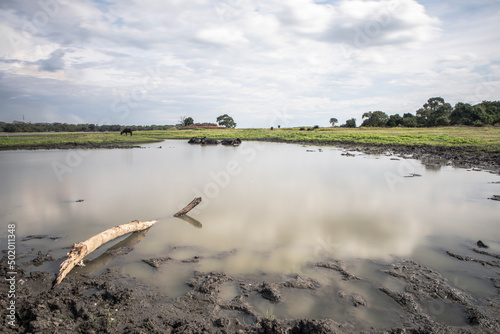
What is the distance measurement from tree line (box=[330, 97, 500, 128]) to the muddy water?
56.5 meters

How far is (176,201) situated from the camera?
953 centimetres

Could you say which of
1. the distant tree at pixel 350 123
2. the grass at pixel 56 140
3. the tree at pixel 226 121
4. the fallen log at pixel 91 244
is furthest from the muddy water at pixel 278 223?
the tree at pixel 226 121

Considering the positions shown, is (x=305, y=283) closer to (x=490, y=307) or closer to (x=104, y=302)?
(x=490, y=307)

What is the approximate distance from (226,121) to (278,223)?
116 m

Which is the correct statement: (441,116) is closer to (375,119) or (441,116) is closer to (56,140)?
(375,119)

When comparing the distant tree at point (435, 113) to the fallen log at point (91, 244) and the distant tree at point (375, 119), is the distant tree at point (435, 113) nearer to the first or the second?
the distant tree at point (375, 119)

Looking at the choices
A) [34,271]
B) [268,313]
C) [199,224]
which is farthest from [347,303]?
[34,271]

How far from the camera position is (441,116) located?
226 ft

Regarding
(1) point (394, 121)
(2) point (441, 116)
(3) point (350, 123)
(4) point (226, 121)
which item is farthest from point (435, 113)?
(4) point (226, 121)

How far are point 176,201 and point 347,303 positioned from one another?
673cm

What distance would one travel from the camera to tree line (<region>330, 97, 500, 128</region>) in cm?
5753

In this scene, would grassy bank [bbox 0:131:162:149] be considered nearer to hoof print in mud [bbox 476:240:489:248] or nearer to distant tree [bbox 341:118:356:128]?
hoof print in mud [bbox 476:240:489:248]

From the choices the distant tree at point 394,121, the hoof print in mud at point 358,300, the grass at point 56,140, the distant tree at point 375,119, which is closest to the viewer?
the hoof print in mud at point 358,300

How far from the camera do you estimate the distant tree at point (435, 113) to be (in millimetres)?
66900
